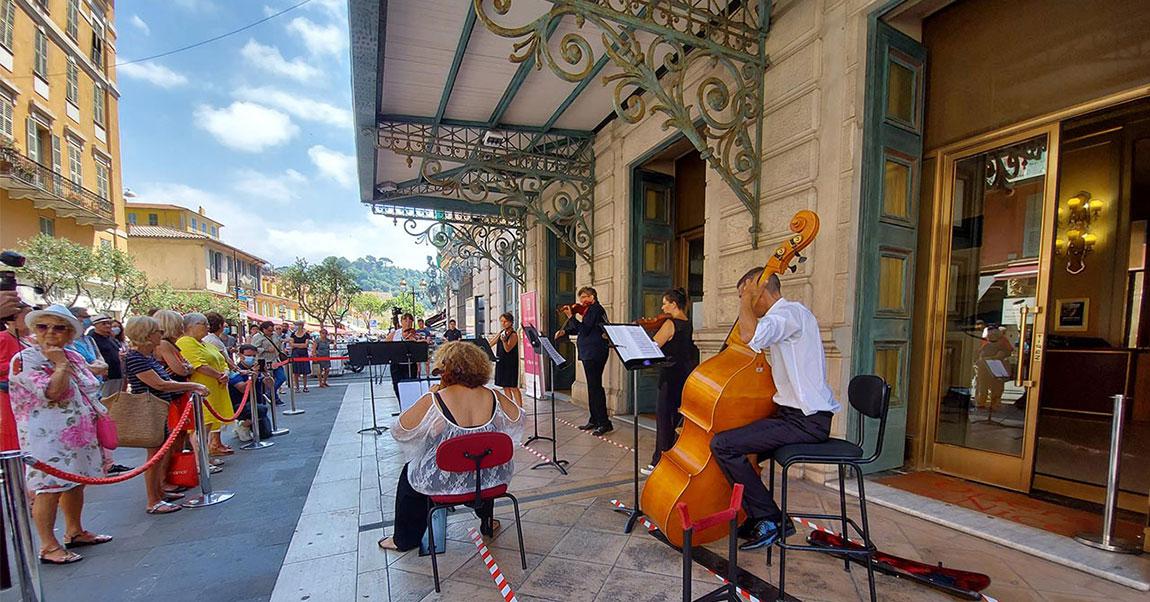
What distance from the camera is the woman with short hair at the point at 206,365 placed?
14.4ft

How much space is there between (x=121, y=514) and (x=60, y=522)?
13.8 inches

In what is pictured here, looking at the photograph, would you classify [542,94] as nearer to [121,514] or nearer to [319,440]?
[319,440]

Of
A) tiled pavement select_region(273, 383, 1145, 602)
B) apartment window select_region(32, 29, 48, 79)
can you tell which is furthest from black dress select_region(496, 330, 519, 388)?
apartment window select_region(32, 29, 48, 79)

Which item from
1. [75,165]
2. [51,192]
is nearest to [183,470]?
[51,192]

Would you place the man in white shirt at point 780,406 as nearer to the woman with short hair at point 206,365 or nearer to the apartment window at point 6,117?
the woman with short hair at point 206,365

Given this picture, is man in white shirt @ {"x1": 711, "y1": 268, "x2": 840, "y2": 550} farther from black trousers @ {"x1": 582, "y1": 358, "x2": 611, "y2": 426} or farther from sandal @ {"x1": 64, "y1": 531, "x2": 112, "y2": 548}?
sandal @ {"x1": 64, "y1": 531, "x2": 112, "y2": 548}

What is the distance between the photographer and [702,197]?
6250mm

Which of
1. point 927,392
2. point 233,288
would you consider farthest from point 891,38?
point 233,288

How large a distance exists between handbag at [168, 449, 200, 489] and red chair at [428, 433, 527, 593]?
2.81 meters

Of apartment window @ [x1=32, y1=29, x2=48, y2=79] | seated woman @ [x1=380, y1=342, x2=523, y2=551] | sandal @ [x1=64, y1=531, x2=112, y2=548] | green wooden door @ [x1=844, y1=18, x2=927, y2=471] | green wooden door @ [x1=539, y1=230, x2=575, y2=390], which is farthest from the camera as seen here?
apartment window @ [x1=32, y1=29, x2=48, y2=79]

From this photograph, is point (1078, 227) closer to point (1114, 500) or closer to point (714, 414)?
point (1114, 500)

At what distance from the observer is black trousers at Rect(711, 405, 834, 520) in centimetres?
228

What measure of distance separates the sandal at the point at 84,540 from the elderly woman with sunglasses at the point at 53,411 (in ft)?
0.20

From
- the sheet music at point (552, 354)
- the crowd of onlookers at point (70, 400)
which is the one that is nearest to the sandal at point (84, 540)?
the crowd of onlookers at point (70, 400)
